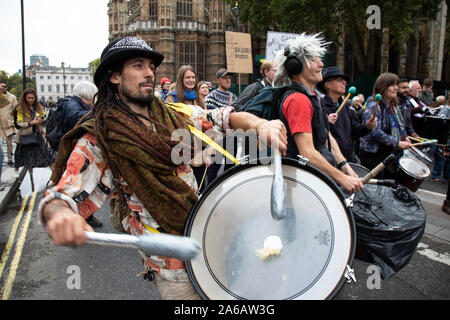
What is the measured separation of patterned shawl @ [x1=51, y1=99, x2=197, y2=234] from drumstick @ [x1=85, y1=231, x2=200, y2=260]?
1.63 feet

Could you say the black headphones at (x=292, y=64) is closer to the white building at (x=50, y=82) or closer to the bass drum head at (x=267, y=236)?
the bass drum head at (x=267, y=236)

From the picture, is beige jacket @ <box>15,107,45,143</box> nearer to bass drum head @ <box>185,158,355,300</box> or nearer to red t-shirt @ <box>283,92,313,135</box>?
red t-shirt @ <box>283,92,313,135</box>

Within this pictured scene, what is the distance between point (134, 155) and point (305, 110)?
1.26 m

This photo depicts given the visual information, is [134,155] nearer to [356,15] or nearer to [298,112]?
[298,112]

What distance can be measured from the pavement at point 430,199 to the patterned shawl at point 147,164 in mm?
4068

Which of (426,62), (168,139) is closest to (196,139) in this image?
(168,139)

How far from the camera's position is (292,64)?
246 cm

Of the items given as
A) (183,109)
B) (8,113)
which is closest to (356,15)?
(8,113)

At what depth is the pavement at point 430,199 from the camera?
4559 millimetres

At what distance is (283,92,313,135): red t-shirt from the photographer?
7.36 ft

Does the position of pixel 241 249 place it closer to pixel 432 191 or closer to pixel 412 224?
pixel 412 224

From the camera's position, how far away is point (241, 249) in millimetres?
1308
